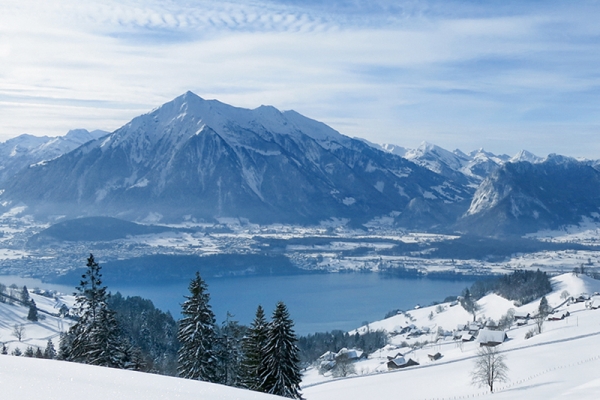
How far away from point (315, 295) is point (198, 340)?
236ft

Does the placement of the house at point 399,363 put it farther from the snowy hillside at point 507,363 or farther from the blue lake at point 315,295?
the blue lake at point 315,295

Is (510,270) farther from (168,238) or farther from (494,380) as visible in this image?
(494,380)

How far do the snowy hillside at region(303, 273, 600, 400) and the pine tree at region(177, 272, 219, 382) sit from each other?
282 inches

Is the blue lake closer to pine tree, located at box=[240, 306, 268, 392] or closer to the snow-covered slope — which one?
pine tree, located at box=[240, 306, 268, 392]

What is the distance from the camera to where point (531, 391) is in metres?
13.7

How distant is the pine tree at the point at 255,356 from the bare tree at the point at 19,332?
37.5 m

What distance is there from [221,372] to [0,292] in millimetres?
57470

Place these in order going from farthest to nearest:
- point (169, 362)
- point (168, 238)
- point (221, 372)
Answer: point (168, 238) → point (169, 362) → point (221, 372)

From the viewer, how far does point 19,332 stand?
46.4 metres

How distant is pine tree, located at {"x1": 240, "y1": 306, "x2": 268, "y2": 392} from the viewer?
47.2ft

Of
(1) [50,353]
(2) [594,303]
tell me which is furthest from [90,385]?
(2) [594,303]

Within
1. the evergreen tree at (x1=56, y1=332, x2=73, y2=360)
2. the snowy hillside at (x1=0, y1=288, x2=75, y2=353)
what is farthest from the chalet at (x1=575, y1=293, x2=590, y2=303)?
the evergreen tree at (x1=56, y1=332, x2=73, y2=360)

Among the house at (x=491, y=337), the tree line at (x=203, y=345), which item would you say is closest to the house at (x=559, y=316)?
the house at (x=491, y=337)

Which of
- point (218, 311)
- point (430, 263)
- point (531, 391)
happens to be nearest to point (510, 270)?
point (430, 263)
